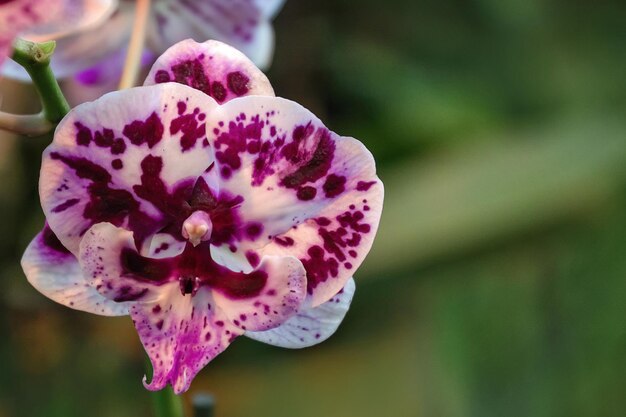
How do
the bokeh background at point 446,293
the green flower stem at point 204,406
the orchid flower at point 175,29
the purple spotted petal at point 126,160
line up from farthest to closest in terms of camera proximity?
the bokeh background at point 446,293 < the orchid flower at point 175,29 < the green flower stem at point 204,406 < the purple spotted petal at point 126,160

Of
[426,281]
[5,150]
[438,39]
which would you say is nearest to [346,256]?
[426,281]

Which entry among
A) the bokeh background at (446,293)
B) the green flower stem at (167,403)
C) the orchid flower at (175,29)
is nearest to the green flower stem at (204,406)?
the green flower stem at (167,403)

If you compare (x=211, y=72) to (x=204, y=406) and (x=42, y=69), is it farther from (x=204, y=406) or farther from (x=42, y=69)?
(x=204, y=406)

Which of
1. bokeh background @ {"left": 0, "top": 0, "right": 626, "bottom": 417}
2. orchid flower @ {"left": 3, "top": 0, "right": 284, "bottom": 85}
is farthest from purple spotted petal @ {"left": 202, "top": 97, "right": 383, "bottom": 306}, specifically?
bokeh background @ {"left": 0, "top": 0, "right": 626, "bottom": 417}

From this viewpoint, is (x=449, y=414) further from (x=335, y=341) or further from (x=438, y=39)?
(x=438, y=39)

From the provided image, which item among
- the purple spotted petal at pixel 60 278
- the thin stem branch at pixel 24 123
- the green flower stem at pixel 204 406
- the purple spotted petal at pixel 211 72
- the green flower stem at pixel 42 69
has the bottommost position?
the green flower stem at pixel 204 406

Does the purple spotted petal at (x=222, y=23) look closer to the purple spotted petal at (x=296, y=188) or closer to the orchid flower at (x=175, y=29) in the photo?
the orchid flower at (x=175, y=29)
